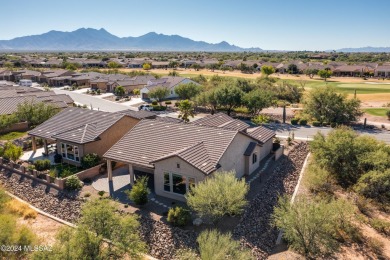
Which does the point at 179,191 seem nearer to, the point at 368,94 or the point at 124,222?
the point at 124,222

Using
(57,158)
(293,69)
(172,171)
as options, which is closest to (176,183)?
(172,171)

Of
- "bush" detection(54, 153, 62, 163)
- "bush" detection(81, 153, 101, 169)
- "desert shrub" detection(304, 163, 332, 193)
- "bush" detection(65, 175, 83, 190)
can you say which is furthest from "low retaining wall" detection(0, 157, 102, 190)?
"desert shrub" detection(304, 163, 332, 193)

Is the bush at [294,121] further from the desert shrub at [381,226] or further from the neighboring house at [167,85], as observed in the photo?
the neighboring house at [167,85]

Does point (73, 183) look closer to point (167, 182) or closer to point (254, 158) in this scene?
point (167, 182)

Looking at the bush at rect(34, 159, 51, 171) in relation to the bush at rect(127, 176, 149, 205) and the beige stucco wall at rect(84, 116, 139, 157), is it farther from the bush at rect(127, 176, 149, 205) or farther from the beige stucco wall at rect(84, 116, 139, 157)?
the bush at rect(127, 176, 149, 205)

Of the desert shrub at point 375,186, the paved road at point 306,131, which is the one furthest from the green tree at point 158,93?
the desert shrub at point 375,186

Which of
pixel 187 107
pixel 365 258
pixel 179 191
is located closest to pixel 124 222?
pixel 179 191
